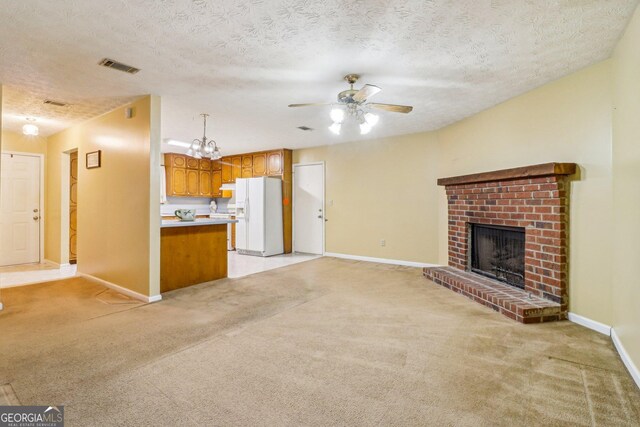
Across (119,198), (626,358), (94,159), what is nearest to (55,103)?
(94,159)

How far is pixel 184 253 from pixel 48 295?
163 cm

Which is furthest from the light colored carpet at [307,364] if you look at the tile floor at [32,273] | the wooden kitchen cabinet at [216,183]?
the wooden kitchen cabinet at [216,183]

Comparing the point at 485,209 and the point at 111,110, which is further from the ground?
the point at 111,110

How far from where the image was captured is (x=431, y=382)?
1980 millimetres

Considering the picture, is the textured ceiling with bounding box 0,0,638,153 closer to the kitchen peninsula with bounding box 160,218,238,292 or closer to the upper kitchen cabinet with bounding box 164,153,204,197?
the kitchen peninsula with bounding box 160,218,238,292

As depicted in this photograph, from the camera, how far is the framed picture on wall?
4.44m

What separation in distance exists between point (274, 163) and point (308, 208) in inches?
51.5

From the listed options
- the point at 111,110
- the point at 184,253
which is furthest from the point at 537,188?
the point at 111,110

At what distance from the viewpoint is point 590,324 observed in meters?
2.84

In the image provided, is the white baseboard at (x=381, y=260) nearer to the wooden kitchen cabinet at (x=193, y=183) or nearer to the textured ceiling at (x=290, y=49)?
the textured ceiling at (x=290, y=49)

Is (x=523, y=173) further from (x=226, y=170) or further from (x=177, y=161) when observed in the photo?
(x=177, y=161)

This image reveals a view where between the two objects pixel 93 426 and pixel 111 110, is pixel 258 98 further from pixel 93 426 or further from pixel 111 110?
pixel 93 426

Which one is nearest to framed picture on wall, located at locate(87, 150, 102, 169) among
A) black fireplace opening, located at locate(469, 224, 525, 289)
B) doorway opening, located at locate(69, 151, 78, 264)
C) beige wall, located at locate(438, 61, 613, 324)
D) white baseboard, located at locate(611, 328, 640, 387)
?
doorway opening, located at locate(69, 151, 78, 264)

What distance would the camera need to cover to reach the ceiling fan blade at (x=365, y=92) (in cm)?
261
